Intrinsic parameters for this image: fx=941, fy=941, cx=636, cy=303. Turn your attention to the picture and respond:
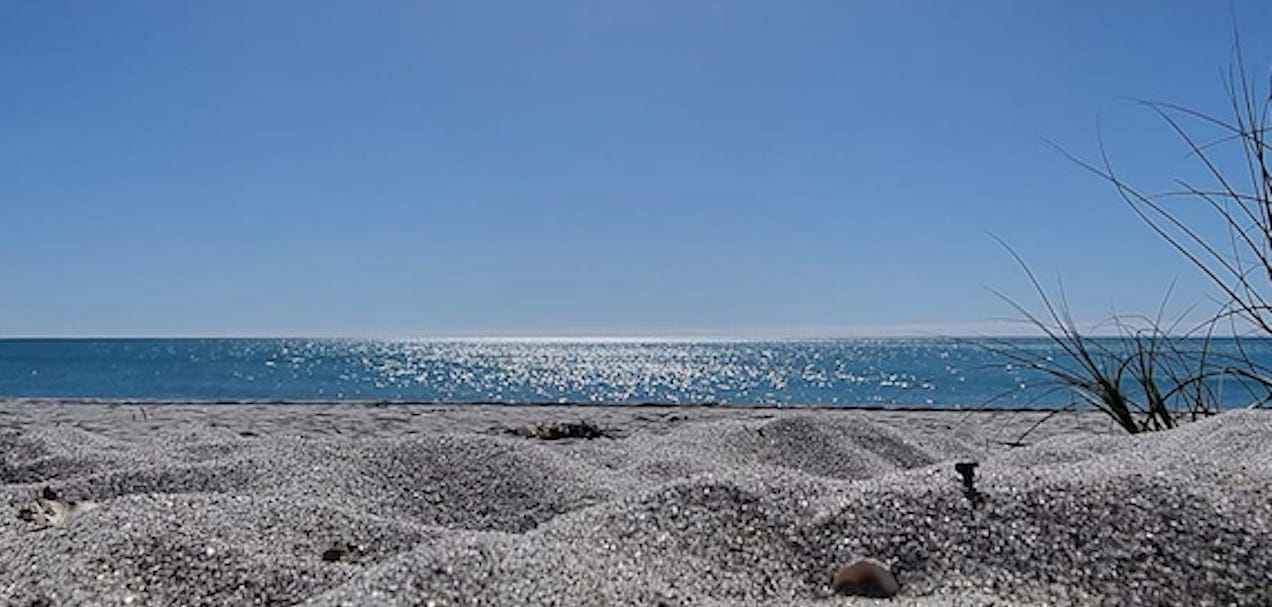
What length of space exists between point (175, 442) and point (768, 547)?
2.74 m

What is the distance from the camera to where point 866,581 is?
1.33 meters

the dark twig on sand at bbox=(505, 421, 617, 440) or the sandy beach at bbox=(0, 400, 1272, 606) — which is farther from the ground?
the sandy beach at bbox=(0, 400, 1272, 606)

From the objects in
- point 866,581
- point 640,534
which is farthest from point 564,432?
point 866,581

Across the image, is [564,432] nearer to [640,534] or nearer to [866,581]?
[640,534]

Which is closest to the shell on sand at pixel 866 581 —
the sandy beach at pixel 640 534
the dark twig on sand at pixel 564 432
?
the sandy beach at pixel 640 534

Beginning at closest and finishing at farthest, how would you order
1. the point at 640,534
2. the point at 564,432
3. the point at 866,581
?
1. the point at 866,581
2. the point at 640,534
3. the point at 564,432

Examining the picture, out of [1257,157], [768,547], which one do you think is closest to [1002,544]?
[768,547]

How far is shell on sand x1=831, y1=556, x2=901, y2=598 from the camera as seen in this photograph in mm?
1316

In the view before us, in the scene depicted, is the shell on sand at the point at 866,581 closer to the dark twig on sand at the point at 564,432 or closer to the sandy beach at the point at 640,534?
the sandy beach at the point at 640,534

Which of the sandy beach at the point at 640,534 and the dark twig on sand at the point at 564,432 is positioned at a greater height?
the sandy beach at the point at 640,534

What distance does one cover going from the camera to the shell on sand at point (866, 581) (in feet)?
4.32

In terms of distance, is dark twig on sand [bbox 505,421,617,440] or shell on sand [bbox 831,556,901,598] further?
dark twig on sand [bbox 505,421,617,440]

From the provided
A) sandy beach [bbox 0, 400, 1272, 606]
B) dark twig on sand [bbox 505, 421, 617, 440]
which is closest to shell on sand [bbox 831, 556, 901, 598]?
sandy beach [bbox 0, 400, 1272, 606]

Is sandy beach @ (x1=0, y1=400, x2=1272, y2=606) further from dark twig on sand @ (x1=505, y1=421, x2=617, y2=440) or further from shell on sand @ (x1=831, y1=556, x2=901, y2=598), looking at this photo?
dark twig on sand @ (x1=505, y1=421, x2=617, y2=440)
